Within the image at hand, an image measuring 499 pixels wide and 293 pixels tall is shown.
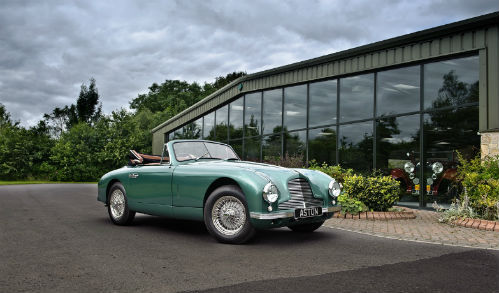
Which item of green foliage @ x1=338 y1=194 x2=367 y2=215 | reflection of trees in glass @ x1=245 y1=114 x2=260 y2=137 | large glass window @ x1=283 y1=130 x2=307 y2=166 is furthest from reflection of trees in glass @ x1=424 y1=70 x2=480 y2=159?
reflection of trees in glass @ x1=245 y1=114 x2=260 y2=137

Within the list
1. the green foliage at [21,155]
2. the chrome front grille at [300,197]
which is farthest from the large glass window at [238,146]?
the green foliage at [21,155]

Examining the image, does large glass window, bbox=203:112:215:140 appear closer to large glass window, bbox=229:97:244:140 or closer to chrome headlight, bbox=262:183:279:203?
large glass window, bbox=229:97:244:140

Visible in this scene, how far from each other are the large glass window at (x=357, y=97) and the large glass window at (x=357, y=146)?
1.01 feet

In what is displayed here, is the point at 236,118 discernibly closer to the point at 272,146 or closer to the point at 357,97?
the point at 272,146

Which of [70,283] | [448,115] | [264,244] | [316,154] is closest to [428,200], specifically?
[448,115]

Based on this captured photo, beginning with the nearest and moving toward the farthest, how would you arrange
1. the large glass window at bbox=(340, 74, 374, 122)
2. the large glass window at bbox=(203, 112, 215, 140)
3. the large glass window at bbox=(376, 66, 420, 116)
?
the large glass window at bbox=(376, 66, 420, 116) < the large glass window at bbox=(340, 74, 374, 122) < the large glass window at bbox=(203, 112, 215, 140)

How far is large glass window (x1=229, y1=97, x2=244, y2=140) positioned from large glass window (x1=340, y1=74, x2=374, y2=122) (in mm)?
5877

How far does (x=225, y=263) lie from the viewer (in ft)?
14.2

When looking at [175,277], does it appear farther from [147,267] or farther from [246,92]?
[246,92]

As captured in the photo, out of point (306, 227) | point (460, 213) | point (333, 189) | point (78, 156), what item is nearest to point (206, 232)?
point (306, 227)

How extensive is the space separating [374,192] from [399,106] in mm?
3761

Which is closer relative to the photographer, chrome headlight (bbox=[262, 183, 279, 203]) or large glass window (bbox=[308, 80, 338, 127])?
chrome headlight (bbox=[262, 183, 279, 203])

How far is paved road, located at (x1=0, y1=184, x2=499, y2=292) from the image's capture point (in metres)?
3.53

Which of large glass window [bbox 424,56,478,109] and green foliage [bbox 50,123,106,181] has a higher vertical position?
large glass window [bbox 424,56,478,109]
